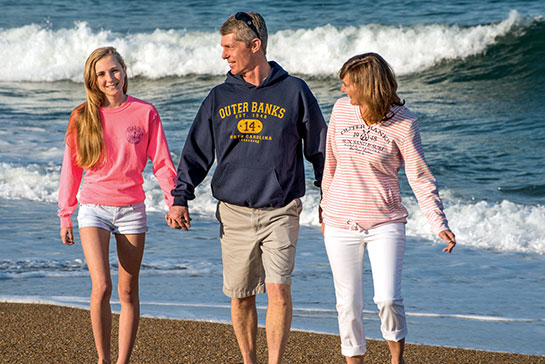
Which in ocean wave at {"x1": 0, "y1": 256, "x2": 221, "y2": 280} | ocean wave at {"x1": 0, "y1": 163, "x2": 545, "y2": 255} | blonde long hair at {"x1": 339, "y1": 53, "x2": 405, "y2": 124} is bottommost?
ocean wave at {"x1": 0, "y1": 163, "x2": 545, "y2": 255}

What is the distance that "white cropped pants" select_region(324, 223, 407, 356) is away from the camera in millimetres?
3633

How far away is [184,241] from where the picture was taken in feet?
24.0

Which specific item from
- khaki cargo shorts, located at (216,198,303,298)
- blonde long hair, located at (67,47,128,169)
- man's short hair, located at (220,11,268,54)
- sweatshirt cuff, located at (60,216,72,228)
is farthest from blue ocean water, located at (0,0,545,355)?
man's short hair, located at (220,11,268,54)

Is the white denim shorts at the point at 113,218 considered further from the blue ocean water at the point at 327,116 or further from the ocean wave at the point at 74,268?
the ocean wave at the point at 74,268

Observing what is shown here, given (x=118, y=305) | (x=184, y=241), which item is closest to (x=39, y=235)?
(x=184, y=241)

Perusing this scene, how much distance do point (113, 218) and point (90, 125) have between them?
476mm

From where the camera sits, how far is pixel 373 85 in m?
3.57

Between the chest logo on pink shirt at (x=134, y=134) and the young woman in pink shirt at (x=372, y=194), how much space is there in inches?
37.2

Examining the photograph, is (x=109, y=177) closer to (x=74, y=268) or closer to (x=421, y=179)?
(x=421, y=179)

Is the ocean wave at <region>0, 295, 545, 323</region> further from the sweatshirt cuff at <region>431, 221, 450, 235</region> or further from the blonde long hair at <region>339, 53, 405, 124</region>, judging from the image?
the blonde long hair at <region>339, 53, 405, 124</region>

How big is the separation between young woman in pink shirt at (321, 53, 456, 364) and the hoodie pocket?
280 mm

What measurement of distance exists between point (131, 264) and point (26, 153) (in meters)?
7.90

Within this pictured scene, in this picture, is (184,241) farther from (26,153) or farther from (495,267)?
(26,153)

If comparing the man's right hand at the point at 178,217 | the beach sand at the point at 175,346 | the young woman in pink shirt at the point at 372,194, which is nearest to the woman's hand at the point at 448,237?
the young woman in pink shirt at the point at 372,194
